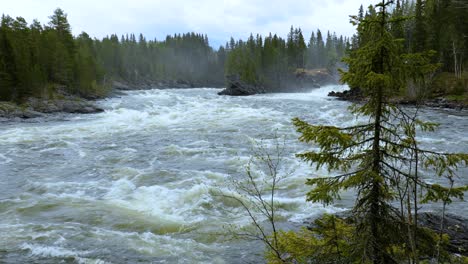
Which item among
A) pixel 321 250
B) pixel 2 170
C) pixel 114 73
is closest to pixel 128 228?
pixel 321 250

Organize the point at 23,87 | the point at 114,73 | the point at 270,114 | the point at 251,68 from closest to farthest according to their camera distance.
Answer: the point at 270,114 → the point at 23,87 → the point at 251,68 → the point at 114,73

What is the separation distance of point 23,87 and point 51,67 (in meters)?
10.3

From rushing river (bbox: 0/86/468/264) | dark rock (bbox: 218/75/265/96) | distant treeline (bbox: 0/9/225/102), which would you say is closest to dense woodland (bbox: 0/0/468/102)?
distant treeline (bbox: 0/9/225/102)

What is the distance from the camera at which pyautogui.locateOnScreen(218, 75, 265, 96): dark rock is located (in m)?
71.5

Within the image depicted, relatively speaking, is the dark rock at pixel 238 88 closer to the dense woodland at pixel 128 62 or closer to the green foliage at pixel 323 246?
the dense woodland at pixel 128 62

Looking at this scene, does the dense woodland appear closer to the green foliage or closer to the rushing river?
the green foliage

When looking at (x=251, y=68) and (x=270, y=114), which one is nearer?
(x=270, y=114)

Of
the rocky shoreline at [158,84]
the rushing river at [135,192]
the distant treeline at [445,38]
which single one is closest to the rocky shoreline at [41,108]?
the rushing river at [135,192]

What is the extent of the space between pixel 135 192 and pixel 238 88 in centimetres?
6103

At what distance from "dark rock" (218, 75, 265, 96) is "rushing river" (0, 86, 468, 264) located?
4500cm

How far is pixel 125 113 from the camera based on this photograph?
37.9 meters

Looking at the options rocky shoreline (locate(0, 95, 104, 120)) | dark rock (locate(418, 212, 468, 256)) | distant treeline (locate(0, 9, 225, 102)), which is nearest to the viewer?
dark rock (locate(418, 212, 468, 256))

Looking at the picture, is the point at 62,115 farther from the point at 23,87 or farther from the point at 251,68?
the point at 251,68

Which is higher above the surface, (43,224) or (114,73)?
(114,73)
